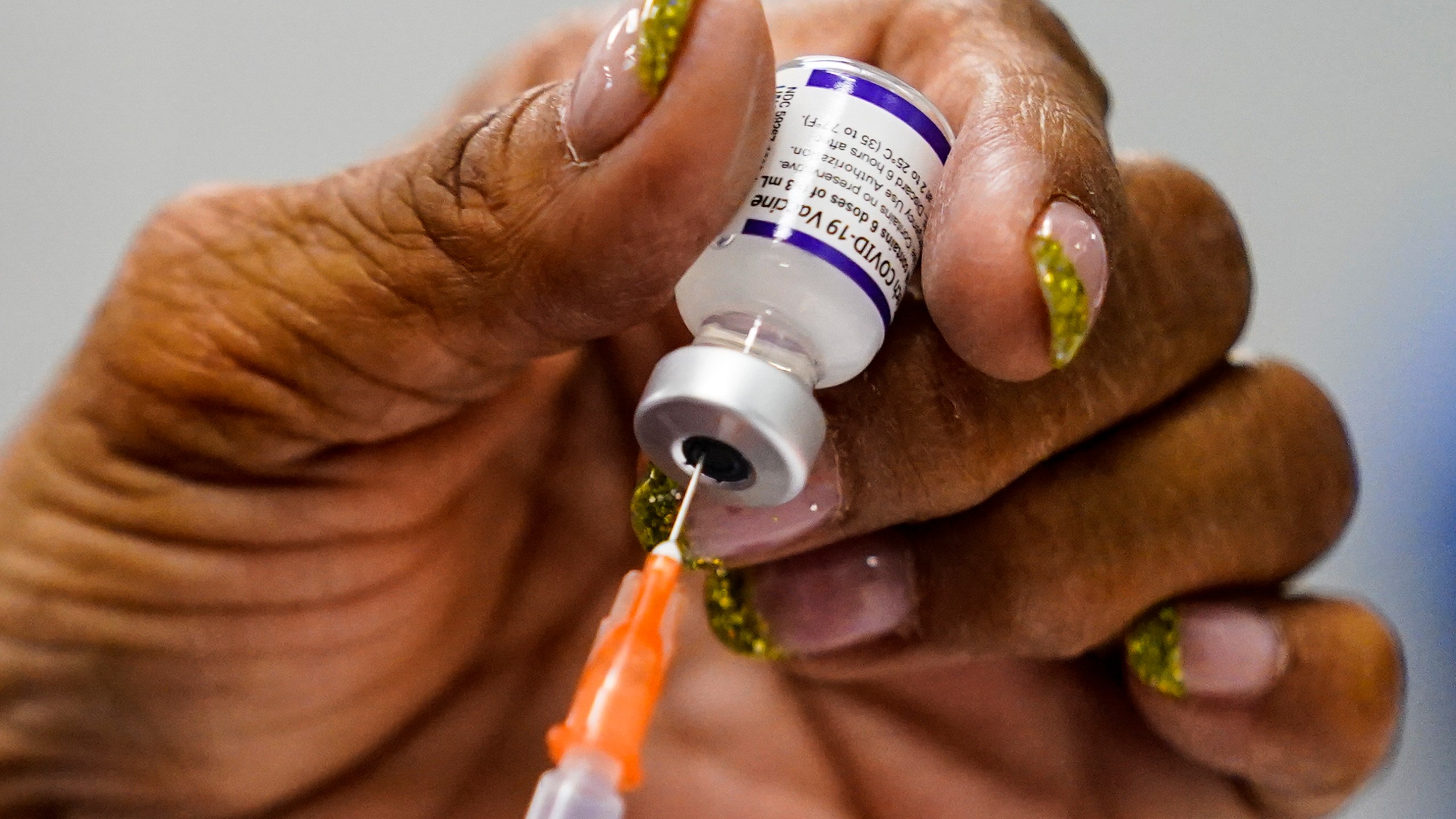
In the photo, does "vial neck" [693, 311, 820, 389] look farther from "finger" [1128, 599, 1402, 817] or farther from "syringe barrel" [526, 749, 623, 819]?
"finger" [1128, 599, 1402, 817]

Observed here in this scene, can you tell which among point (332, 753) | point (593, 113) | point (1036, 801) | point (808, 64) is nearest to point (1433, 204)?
point (1036, 801)

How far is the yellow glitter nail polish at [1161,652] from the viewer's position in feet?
2.56

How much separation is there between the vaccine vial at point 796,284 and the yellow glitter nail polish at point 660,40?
66mm

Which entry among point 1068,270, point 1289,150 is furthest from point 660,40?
point 1289,150

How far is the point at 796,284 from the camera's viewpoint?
52 centimetres

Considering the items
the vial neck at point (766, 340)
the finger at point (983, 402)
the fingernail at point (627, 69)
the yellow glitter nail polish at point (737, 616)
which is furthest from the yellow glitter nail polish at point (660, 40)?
the yellow glitter nail polish at point (737, 616)

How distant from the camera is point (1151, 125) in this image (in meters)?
1.33

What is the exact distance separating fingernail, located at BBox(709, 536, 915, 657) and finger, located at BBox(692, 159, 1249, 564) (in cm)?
7

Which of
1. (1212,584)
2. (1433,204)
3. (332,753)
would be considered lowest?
(332,753)

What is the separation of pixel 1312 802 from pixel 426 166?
2.83 ft

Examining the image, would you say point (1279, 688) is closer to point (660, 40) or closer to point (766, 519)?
point (766, 519)

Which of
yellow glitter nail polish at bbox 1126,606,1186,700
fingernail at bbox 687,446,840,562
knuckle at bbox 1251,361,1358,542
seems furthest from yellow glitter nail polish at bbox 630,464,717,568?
knuckle at bbox 1251,361,1358,542

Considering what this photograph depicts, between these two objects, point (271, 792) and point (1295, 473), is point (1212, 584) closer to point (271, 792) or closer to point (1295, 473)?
point (1295, 473)

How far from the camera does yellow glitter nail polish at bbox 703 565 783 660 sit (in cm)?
77
